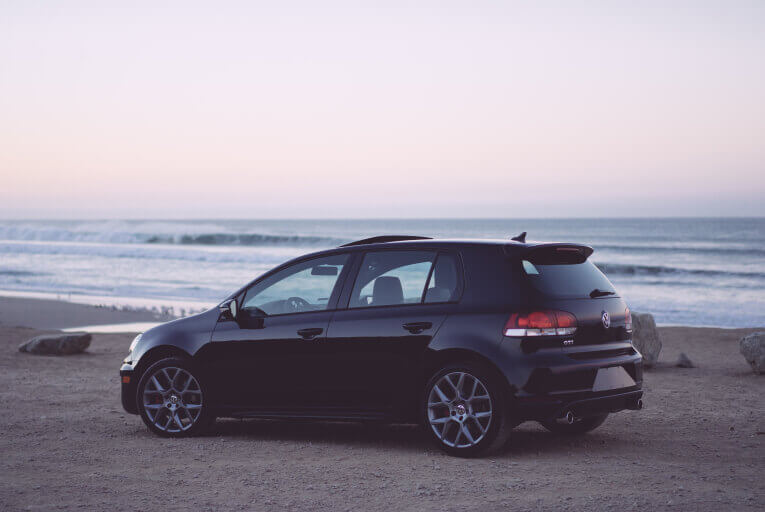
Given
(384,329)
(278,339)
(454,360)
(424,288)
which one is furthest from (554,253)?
(278,339)

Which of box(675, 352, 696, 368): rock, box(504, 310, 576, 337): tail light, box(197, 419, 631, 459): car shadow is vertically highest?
box(504, 310, 576, 337): tail light

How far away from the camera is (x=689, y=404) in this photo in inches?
394

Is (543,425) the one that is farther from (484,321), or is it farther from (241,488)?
(241,488)

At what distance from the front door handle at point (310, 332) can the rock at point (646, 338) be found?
6.39m

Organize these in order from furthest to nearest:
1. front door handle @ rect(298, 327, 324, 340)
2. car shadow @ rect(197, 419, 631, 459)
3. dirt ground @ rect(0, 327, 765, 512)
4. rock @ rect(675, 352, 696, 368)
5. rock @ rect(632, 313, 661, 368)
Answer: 1. rock @ rect(675, 352, 696, 368)
2. rock @ rect(632, 313, 661, 368)
3. front door handle @ rect(298, 327, 324, 340)
4. car shadow @ rect(197, 419, 631, 459)
5. dirt ground @ rect(0, 327, 765, 512)

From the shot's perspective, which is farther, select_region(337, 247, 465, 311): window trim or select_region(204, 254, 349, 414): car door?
select_region(204, 254, 349, 414): car door

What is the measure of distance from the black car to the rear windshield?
11 millimetres

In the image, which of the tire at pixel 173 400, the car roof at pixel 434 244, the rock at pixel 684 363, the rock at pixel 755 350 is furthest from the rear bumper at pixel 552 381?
the rock at pixel 684 363

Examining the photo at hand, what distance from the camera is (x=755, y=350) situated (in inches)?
480

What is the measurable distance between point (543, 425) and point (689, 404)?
221 centimetres

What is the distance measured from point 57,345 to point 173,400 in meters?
7.20

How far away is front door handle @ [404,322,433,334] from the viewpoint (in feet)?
23.8

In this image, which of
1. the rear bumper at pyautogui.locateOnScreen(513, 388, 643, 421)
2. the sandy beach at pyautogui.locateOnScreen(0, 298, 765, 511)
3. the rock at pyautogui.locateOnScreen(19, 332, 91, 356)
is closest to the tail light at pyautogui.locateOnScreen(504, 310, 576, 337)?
the rear bumper at pyautogui.locateOnScreen(513, 388, 643, 421)

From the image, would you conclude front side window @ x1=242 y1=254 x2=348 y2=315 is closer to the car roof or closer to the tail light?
the car roof
